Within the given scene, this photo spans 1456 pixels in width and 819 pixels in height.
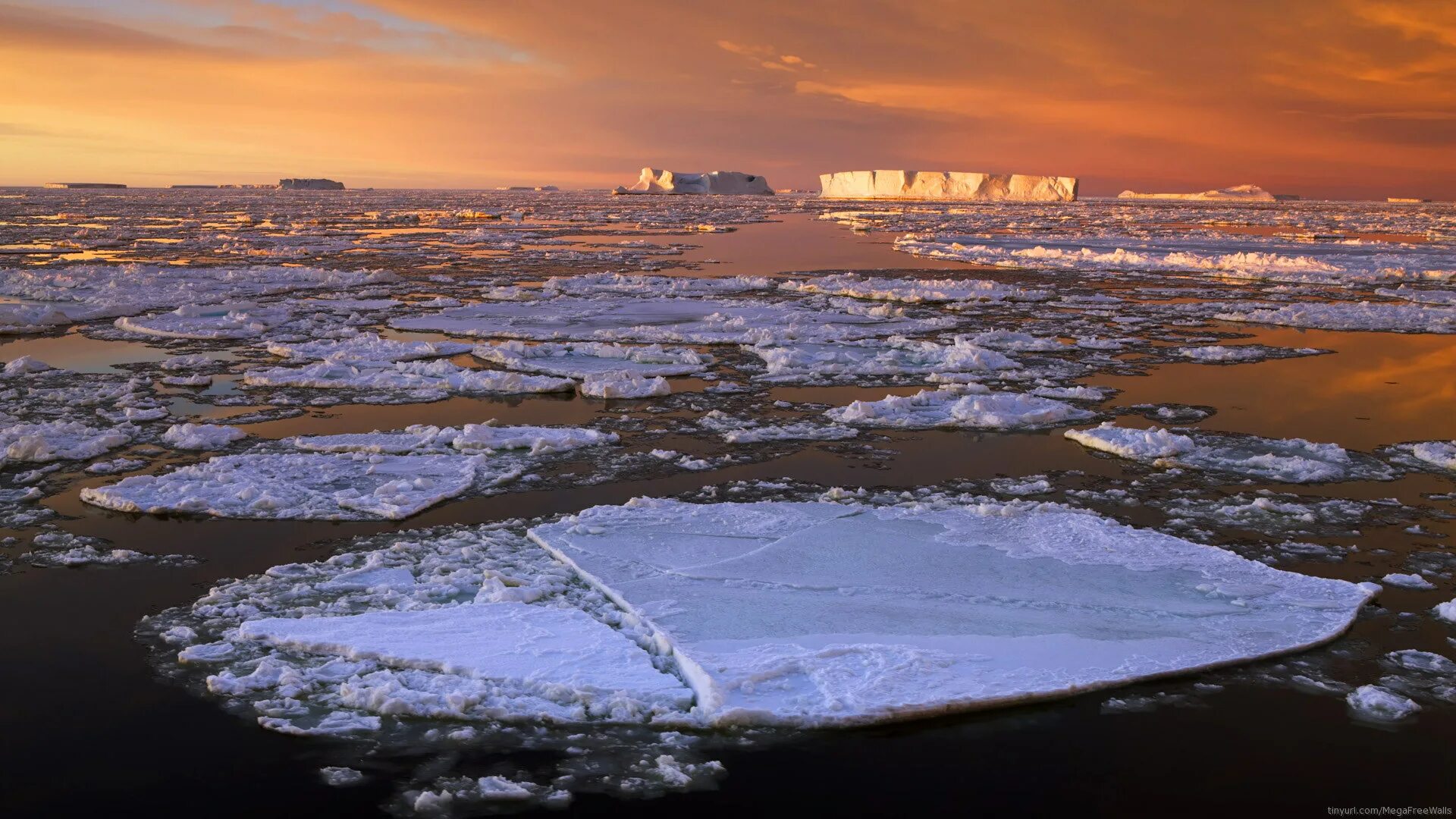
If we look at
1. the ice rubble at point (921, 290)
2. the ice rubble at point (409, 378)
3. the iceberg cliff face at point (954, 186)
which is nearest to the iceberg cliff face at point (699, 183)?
the iceberg cliff face at point (954, 186)

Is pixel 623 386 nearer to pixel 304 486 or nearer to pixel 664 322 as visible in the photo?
pixel 304 486

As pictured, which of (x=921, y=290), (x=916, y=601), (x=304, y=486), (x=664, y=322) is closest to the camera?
(x=916, y=601)

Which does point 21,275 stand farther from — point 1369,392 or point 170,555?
point 1369,392

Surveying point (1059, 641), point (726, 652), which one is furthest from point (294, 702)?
point (1059, 641)

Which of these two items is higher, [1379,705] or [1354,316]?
[1354,316]

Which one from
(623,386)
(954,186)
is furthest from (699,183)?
(623,386)
